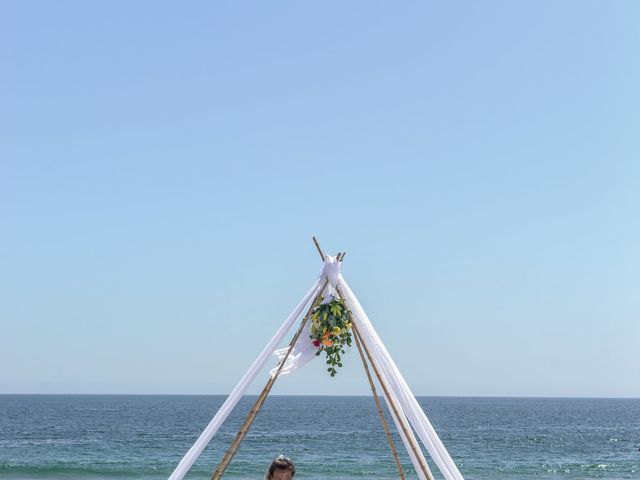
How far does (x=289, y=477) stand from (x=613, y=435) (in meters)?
52.0

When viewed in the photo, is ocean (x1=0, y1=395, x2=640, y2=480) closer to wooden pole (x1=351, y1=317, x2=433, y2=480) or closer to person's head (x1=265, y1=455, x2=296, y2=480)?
wooden pole (x1=351, y1=317, x2=433, y2=480)

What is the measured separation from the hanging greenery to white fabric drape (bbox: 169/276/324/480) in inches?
7.0

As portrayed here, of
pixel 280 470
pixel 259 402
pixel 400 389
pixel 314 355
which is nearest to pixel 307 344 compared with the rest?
pixel 314 355

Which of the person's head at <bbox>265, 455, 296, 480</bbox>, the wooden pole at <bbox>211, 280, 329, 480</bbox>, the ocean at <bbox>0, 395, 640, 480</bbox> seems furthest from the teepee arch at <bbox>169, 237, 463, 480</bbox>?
the ocean at <bbox>0, 395, 640, 480</bbox>

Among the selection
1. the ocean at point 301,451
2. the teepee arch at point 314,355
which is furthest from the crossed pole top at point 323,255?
the ocean at point 301,451

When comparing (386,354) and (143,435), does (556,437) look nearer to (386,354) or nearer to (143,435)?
(143,435)

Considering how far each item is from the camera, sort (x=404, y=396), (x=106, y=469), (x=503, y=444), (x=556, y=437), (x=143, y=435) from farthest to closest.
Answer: (x=556, y=437), (x=143, y=435), (x=503, y=444), (x=106, y=469), (x=404, y=396)

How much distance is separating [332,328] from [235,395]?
1074mm

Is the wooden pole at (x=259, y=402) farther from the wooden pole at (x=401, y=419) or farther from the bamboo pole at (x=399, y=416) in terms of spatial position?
the wooden pole at (x=401, y=419)

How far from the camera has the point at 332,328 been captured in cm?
812

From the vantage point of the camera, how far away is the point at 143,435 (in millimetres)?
46500

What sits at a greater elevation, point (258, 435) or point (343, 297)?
point (258, 435)

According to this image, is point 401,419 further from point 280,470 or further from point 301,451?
point 301,451

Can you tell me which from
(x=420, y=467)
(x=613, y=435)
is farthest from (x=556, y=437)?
(x=420, y=467)
